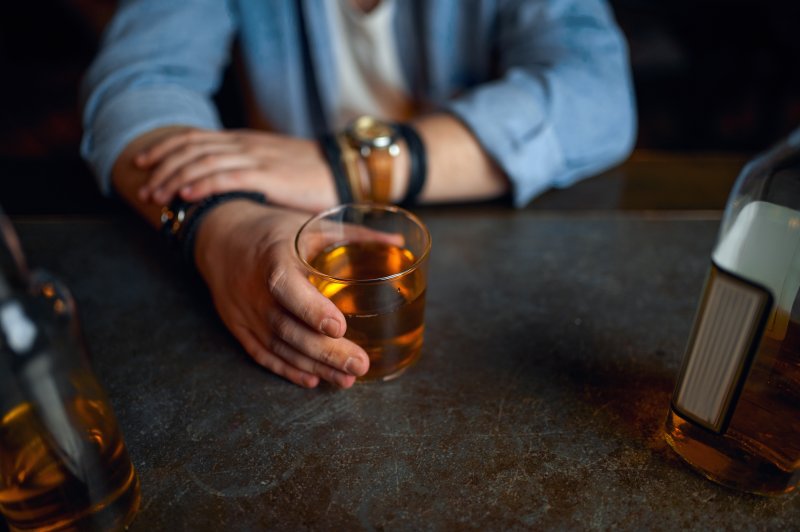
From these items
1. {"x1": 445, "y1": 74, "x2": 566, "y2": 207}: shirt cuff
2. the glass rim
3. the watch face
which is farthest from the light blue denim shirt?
the glass rim

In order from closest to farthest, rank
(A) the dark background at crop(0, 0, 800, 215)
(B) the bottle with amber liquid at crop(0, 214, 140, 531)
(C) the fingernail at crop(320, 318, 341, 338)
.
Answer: (B) the bottle with amber liquid at crop(0, 214, 140, 531)
(C) the fingernail at crop(320, 318, 341, 338)
(A) the dark background at crop(0, 0, 800, 215)

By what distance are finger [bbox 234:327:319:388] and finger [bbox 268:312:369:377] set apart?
0.07 feet

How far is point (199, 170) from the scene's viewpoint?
764 millimetres

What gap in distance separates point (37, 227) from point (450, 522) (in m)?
0.62

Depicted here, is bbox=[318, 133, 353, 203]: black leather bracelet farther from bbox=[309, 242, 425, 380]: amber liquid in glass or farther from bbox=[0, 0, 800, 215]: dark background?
bbox=[0, 0, 800, 215]: dark background

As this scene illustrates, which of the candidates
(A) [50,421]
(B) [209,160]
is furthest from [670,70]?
(A) [50,421]

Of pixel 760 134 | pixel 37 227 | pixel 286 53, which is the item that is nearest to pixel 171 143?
pixel 37 227

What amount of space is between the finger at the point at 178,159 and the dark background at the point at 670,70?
35.5 inches

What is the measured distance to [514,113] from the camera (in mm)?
861

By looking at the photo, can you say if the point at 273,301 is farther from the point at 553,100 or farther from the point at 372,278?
the point at 553,100

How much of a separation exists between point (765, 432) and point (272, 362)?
0.39 metres

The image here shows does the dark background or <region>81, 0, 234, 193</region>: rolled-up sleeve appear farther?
the dark background

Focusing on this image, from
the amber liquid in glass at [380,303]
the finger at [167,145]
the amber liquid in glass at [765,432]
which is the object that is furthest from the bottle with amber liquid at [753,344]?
the finger at [167,145]

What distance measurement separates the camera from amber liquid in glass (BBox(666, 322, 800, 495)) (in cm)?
44
